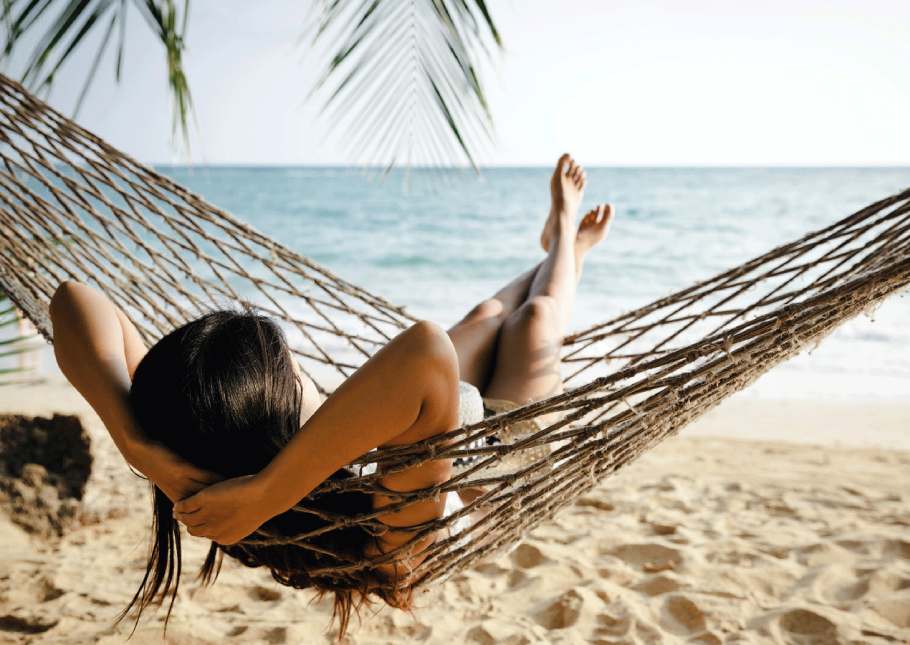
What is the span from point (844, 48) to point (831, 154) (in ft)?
6.76

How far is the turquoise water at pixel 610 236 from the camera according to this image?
15.8 feet

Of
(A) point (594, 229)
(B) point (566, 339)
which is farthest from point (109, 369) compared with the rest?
(A) point (594, 229)

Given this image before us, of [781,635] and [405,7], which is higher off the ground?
[405,7]

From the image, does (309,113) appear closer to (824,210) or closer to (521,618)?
(521,618)

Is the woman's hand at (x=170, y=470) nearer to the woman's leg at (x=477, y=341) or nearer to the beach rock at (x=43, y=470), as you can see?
the woman's leg at (x=477, y=341)

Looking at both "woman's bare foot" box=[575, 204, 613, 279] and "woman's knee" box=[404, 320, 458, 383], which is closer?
"woman's knee" box=[404, 320, 458, 383]

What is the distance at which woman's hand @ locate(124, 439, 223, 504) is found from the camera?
0.83 m

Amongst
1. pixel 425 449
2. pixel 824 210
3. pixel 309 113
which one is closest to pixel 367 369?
pixel 425 449

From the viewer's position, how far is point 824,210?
11781mm

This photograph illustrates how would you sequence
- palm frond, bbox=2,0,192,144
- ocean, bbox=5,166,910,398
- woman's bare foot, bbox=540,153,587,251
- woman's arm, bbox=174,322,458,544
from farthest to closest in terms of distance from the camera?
ocean, bbox=5,166,910,398
woman's bare foot, bbox=540,153,587,251
palm frond, bbox=2,0,192,144
woman's arm, bbox=174,322,458,544

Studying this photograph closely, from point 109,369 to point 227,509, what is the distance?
0.25m

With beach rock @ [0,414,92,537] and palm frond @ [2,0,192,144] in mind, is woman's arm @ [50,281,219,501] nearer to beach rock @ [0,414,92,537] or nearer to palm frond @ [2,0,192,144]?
palm frond @ [2,0,192,144]

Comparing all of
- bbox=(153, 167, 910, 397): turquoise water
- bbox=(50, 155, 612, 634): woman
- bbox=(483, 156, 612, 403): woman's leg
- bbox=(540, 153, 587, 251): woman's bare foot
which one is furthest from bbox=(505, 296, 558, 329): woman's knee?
bbox=(153, 167, 910, 397): turquoise water

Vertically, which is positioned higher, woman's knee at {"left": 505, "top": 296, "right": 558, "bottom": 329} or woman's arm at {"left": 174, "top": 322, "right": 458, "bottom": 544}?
woman's knee at {"left": 505, "top": 296, "right": 558, "bottom": 329}
